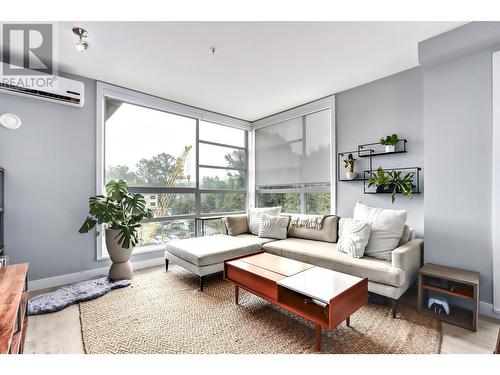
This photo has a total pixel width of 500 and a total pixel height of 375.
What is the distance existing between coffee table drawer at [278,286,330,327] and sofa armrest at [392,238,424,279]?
87 cm

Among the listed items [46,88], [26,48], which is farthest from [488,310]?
[26,48]

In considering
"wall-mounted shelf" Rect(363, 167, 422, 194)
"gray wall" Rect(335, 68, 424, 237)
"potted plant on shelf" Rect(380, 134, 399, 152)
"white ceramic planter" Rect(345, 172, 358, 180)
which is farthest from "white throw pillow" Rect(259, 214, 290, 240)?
"potted plant on shelf" Rect(380, 134, 399, 152)

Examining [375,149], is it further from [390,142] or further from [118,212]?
[118,212]

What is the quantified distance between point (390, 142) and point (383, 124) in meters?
0.33

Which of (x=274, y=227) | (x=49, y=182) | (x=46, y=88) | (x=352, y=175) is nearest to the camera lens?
(x=46, y=88)

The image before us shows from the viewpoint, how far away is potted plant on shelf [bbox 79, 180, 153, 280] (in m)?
2.69

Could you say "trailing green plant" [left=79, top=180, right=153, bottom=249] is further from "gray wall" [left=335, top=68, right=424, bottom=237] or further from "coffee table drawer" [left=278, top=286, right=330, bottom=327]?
"gray wall" [left=335, top=68, right=424, bottom=237]

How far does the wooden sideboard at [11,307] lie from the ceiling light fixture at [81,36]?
1966 millimetres

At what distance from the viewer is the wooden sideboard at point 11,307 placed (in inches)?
39.1

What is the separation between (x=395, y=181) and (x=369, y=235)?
79 cm

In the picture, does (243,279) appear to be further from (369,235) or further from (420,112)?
(420,112)

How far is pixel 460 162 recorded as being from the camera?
213 cm

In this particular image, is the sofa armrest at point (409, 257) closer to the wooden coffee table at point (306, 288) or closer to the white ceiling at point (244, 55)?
the wooden coffee table at point (306, 288)

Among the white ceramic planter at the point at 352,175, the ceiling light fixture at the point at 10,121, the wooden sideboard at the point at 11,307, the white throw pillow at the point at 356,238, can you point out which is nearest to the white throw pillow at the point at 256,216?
the white ceramic planter at the point at 352,175
